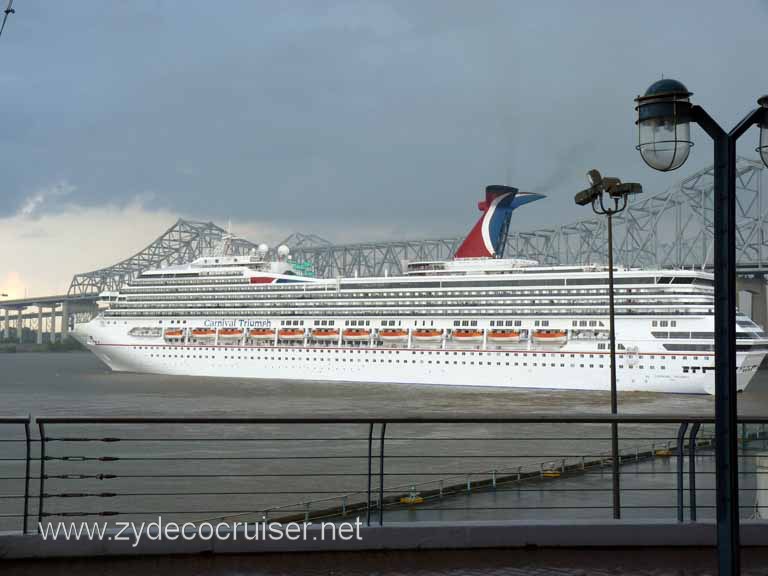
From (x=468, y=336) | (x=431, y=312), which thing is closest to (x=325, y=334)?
(x=431, y=312)

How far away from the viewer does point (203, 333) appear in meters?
52.1

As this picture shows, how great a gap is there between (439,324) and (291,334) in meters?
9.72

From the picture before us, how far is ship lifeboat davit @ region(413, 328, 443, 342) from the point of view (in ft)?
147

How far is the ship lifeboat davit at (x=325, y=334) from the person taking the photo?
4791 cm

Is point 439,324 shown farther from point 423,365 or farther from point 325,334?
point 325,334

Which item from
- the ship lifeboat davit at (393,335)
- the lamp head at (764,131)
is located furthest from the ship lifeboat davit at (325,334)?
the lamp head at (764,131)

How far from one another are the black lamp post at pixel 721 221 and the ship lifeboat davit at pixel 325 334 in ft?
146

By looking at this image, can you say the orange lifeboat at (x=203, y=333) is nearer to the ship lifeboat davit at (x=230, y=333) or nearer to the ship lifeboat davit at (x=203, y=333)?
the ship lifeboat davit at (x=203, y=333)

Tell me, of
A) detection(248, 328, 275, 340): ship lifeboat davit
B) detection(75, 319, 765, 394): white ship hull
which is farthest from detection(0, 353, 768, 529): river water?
detection(248, 328, 275, 340): ship lifeboat davit

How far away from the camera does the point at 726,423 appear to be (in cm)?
323

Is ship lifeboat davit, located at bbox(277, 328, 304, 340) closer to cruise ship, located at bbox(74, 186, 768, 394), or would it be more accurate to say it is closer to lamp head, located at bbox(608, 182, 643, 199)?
cruise ship, located at bbox(74, 186, 768, 394)

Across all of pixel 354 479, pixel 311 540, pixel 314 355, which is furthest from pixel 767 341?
pixel 311 540

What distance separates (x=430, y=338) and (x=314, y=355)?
719 cm

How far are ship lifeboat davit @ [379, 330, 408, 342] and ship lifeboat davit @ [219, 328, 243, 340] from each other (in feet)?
32.3
